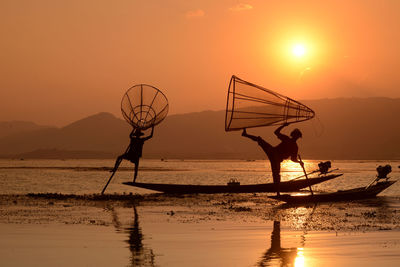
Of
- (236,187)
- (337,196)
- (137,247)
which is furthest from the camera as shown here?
(236,187)

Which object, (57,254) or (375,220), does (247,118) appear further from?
(57,254)

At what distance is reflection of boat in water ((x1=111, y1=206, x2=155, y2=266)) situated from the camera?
15.5 metres

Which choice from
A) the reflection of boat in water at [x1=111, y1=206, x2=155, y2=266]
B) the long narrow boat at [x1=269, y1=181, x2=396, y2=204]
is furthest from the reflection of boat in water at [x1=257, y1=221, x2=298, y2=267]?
the long narrow boat at [x1=269, y1=181, x2=396, y2=204]

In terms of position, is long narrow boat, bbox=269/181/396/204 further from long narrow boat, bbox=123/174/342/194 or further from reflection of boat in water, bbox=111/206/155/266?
reflection of boat in water, bbox=111/206/155/266

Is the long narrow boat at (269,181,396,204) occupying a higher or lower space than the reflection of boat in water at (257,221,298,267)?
higher

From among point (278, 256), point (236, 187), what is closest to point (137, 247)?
point (278, 256)

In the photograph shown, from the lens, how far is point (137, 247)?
17.8 m

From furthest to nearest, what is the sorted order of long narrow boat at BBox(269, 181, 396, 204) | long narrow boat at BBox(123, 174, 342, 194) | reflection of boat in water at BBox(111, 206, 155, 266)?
long narrow boat at BBox(123, 174, 342, 194) < long narrow boat at BBox(269, 181, 396, 204) < reflection of boat in water at BBox(111, 206, 155, 266)

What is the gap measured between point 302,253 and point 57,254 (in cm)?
570

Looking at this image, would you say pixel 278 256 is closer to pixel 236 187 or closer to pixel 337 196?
pixel 337 196

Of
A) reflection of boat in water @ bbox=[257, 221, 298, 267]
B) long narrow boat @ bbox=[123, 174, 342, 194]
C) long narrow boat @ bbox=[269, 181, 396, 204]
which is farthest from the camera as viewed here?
long narrow boat @ bbox=[123, 174, 342, 194]

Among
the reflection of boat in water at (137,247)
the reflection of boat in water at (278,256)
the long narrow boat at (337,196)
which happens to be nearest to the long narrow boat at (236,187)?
the long narrow boat at (337,196)

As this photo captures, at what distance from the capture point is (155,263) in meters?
15.3

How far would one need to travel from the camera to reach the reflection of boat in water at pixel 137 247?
51.0ft
